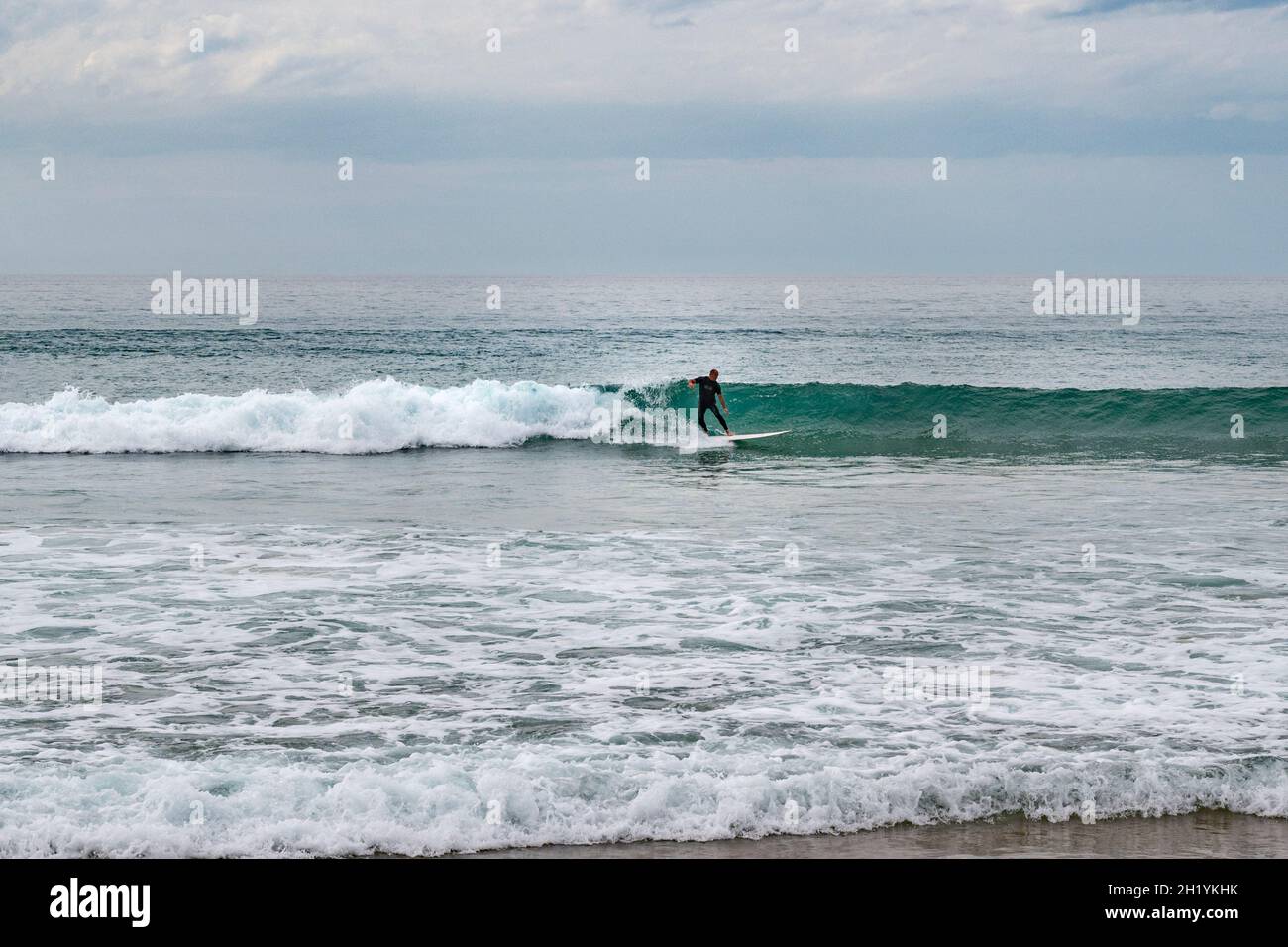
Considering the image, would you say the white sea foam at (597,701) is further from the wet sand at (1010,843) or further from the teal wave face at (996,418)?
the teal wave face at (996,418)

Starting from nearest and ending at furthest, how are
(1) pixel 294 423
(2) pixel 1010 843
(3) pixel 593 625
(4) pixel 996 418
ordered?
1. (2) pixel 1010 843
2. (3) pixel 593 625
3. (1) pixel 294 423
4. (4) pixel 996 418

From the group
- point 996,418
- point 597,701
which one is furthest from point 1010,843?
point 996,418

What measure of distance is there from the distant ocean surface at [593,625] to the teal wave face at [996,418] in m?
0.45

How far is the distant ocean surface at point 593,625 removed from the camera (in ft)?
20.6

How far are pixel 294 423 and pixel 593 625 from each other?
17115 millimetres

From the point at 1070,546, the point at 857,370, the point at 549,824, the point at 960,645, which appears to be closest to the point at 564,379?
the point at 857,370

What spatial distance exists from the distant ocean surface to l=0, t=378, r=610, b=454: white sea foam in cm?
10

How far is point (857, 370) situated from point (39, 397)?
985 inches

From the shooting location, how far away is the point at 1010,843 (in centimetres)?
589

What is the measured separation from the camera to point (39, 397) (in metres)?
33.0

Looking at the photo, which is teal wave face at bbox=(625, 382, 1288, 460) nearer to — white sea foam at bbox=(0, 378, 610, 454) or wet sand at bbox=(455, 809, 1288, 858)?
white sea foam at bbox=(0, 378, 610, 454)

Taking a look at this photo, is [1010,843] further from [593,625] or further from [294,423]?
[294,423]

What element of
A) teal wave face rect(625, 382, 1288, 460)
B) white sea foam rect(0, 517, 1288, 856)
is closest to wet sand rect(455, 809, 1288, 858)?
white sea foam rect(0, 517, 1288, 856)
